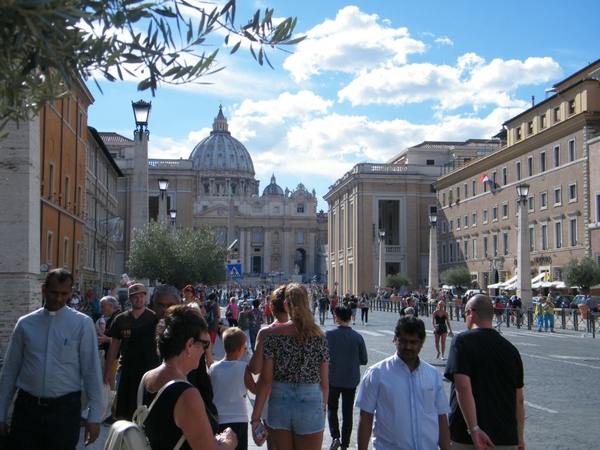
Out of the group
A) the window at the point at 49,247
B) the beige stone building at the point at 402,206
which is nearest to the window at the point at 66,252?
the window at the point at 49,247

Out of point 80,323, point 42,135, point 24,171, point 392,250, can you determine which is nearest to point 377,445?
point 80,323

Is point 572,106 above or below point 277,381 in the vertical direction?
above

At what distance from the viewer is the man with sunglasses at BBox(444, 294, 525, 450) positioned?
17.7ft

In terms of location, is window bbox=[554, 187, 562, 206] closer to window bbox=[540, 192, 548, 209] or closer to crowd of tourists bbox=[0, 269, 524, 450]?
window bbox=[540, 192, 548, 209]

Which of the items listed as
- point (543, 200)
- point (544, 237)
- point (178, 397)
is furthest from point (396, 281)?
point (178, 397)

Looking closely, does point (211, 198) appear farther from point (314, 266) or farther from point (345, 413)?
point (345, 413)

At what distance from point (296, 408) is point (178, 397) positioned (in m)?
2.40

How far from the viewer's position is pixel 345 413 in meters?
8.62

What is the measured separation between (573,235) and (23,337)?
43.5 m

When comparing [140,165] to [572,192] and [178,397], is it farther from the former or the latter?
[572,192]

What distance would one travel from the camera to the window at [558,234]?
47.0 m

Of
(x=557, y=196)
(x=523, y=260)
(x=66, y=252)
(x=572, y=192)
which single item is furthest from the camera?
(x=557, y=196)

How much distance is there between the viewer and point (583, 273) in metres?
39.8

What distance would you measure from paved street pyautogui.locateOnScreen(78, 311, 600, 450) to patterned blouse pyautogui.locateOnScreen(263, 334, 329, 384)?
328 cm
